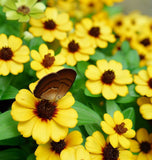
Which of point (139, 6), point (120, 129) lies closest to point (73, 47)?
point (120, 129)

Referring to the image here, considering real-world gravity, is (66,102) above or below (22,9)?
below

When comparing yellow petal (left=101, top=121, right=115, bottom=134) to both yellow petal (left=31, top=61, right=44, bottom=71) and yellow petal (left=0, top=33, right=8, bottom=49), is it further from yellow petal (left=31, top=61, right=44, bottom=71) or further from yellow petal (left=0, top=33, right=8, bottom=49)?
yellow petal (left=0, top=33, right=8, bottom=49)

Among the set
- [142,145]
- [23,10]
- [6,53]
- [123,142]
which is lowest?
[142,145]

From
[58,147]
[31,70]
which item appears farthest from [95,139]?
[31,70]

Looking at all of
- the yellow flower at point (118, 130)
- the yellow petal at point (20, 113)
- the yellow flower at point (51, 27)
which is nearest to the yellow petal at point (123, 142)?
the yellow flower at point (118, 130)

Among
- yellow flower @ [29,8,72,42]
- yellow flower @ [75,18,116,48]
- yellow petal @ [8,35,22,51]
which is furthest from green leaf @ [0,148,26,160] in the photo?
yellow flower @ [75,18,116,48]

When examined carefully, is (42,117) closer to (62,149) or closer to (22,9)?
(62,149)

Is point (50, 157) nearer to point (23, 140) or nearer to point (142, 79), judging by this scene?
point (23, 140)
